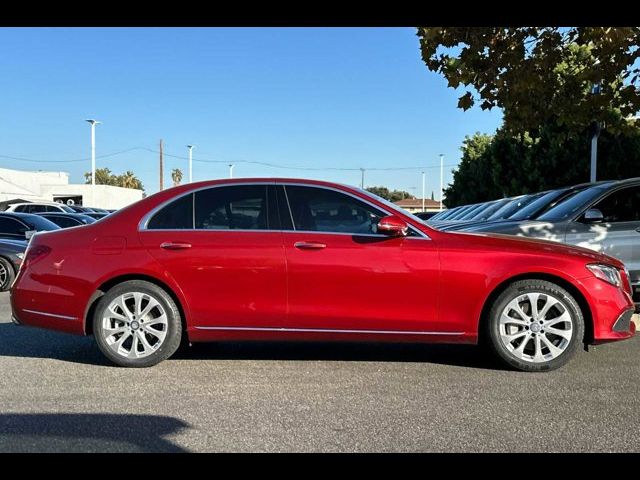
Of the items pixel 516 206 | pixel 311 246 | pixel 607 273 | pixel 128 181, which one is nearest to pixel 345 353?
pixel 311 246

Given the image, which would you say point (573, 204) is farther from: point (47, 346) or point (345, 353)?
point (47, 346)

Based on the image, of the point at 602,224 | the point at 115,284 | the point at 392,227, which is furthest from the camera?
the point at 602,224

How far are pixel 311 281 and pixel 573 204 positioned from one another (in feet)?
14.2

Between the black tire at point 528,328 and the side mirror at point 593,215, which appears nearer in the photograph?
the black tire at point 528,328

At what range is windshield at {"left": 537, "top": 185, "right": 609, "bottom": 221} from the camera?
7.19 metres

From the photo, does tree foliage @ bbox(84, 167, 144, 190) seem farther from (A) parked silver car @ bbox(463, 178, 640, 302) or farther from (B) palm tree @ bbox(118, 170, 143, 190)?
(A) parked silver car @ bbox(463, 178, 640, 302)

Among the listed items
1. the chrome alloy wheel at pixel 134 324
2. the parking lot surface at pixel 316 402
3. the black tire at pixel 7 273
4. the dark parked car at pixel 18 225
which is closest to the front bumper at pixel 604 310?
the parking lot surface at pixel 316 402

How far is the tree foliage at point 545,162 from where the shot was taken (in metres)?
21.5

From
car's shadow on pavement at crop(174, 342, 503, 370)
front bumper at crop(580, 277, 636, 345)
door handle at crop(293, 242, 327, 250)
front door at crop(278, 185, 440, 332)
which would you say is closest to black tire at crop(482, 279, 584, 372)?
front bumper at crop(580, 277, 636, 345)

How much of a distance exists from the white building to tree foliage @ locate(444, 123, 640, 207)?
3725 cm

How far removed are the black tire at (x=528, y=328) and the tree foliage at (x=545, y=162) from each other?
1580cm

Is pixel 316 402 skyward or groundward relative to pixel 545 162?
groundward

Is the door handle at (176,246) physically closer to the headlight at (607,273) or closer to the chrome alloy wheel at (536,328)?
the chrome alloy wheel at (536,328)

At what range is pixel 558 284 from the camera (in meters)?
4.89
